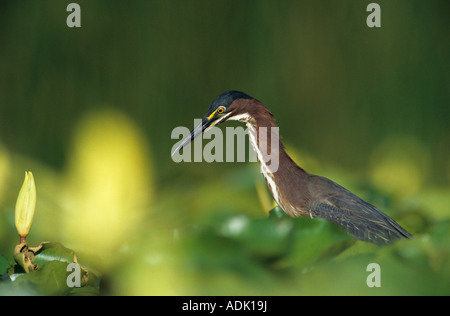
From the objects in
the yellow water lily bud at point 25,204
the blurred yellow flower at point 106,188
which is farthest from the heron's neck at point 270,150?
the yellow water lily bud at point 25,204

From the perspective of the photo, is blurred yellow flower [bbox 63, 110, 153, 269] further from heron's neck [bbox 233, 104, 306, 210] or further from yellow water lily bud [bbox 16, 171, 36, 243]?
heron's neck [bbox 233, 104, 306, 210]

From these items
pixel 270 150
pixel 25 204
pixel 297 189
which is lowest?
pixel 25 204

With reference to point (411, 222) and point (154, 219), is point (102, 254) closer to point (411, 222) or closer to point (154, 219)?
point (154, 219)

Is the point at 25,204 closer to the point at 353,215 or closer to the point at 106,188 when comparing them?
the point at 106,188

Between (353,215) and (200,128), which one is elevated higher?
(200,128)

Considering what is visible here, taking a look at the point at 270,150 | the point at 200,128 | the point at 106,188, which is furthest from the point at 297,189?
the point at 106,188

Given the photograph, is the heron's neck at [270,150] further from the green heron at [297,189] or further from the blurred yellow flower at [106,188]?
the blurred yellow flower at [106,188]

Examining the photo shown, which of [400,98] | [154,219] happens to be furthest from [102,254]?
[400,98]

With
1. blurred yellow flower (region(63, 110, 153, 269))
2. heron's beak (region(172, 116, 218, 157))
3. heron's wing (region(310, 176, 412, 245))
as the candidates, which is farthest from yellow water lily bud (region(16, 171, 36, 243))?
heron's wing (region(310, 176, 412, 245))
